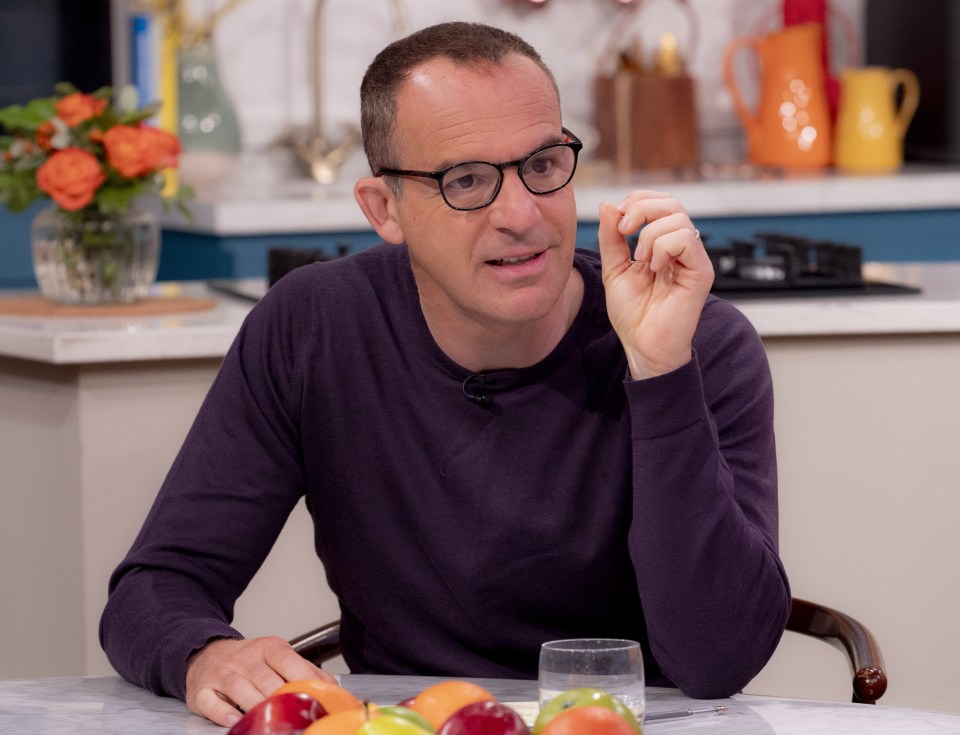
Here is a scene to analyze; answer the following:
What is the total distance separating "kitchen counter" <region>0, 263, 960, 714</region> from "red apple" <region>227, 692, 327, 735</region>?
1.30 metres

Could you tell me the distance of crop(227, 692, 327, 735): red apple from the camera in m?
0.90

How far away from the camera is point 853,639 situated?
1.44 m

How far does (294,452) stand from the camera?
1.51 m

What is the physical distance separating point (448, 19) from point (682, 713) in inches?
125

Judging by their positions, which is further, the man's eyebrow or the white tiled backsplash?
the white tiled backsplash

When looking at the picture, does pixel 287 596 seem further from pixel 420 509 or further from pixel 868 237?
pixel 868 237

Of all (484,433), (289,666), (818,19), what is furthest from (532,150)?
(818,19)

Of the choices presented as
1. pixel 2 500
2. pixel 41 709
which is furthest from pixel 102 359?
pixel 41 709

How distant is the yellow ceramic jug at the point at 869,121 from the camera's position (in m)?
3.85

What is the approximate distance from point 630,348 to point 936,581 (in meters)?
1.13

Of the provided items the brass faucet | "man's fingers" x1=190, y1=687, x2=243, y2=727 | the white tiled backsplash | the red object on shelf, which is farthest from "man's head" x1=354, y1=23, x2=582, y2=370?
the red object on shelf

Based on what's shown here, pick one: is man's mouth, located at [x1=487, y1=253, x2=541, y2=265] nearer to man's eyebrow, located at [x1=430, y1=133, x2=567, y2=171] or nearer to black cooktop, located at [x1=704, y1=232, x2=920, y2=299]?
man's eyebrow, located at [x1=430, y1=133, x2=567, y2=171]

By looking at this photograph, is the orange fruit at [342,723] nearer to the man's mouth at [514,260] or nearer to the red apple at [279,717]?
the red apple at [279,717]

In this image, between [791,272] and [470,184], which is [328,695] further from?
[791,272]
